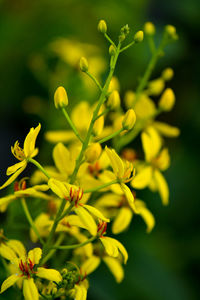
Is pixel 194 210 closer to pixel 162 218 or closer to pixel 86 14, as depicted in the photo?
pixel 162 218

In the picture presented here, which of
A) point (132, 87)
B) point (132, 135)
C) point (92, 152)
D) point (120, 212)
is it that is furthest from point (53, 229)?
point (132, 87)

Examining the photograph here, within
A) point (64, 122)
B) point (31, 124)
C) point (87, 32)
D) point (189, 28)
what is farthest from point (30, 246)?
point (189, 28)

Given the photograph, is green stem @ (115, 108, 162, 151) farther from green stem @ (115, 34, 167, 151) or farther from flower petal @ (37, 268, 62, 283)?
flower petal @ (37, 268, 62, 283)

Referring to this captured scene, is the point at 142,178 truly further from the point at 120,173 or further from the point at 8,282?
the point at 8,282

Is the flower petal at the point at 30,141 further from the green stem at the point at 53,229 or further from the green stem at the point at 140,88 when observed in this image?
the green stem at the point at 140,88

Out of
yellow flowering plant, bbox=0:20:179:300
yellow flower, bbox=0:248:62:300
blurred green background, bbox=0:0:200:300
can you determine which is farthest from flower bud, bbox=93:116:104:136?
blurred green background, bbox=0:0:200:300
